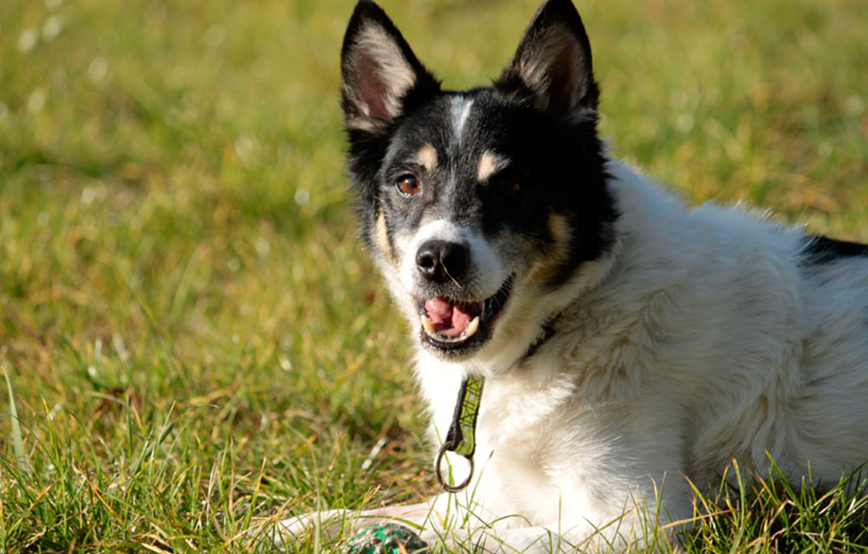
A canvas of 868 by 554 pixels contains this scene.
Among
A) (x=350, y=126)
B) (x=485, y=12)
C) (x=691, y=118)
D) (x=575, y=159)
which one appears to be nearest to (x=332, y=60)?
(x=485, y=12)

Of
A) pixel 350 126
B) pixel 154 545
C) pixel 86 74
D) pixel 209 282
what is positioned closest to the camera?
pixel 154 545

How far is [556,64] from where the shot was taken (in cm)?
305

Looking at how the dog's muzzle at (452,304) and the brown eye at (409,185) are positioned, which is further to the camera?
the brown eye at (409,185)

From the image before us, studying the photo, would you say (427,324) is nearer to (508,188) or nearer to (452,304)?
(452,304)

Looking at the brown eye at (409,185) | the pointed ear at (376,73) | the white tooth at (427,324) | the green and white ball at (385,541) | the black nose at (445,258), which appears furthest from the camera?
the pointed ear at (376,73)

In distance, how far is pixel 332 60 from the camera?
8.19 metres

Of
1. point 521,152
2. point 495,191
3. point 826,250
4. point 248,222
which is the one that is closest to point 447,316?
point 495,191

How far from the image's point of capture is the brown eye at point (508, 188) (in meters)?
2.93

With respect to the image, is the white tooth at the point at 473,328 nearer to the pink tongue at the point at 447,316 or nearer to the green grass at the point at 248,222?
the pink tongue at the point at 447,316

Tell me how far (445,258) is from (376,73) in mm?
911

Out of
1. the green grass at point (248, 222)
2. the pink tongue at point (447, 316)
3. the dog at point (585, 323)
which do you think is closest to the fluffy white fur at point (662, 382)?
the dog at point (585, 323)

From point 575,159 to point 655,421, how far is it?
0.82 metres

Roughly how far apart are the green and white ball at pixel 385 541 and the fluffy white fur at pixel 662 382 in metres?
0.08

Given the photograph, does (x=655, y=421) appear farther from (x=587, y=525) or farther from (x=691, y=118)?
(x=691, y=118)
